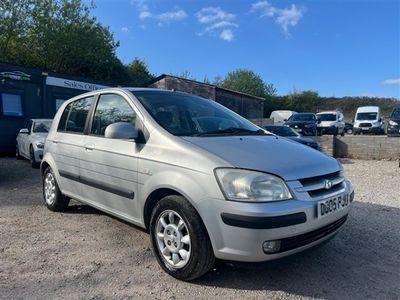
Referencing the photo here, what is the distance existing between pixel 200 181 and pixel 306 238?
100 cm

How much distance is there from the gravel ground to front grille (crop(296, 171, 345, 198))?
539 millimetres

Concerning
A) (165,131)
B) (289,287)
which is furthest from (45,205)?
(289,287)

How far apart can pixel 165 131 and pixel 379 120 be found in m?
27.2

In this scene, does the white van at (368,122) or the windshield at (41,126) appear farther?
the white van at (368,122)

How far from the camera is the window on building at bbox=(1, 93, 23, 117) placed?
13906 millimetres

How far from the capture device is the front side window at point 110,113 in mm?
4076

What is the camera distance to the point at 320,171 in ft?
10.8

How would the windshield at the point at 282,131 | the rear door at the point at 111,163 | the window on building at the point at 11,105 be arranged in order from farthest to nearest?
the window on building at the point at 11,105 < the windshield at the point at 282,131 < the rear door at the point at 111,163

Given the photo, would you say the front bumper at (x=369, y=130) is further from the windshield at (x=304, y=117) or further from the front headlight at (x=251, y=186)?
the front headlight at (x=251, y=186)

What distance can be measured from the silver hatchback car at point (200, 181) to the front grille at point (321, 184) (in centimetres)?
1

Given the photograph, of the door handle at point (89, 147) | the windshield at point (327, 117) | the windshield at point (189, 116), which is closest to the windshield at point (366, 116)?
the windshield at point (327, 117)

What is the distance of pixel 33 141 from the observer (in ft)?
35.9

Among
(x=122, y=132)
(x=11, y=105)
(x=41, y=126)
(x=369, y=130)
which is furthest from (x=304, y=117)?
(x=122, y=132)

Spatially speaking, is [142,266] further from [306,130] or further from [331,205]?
[306,130]
